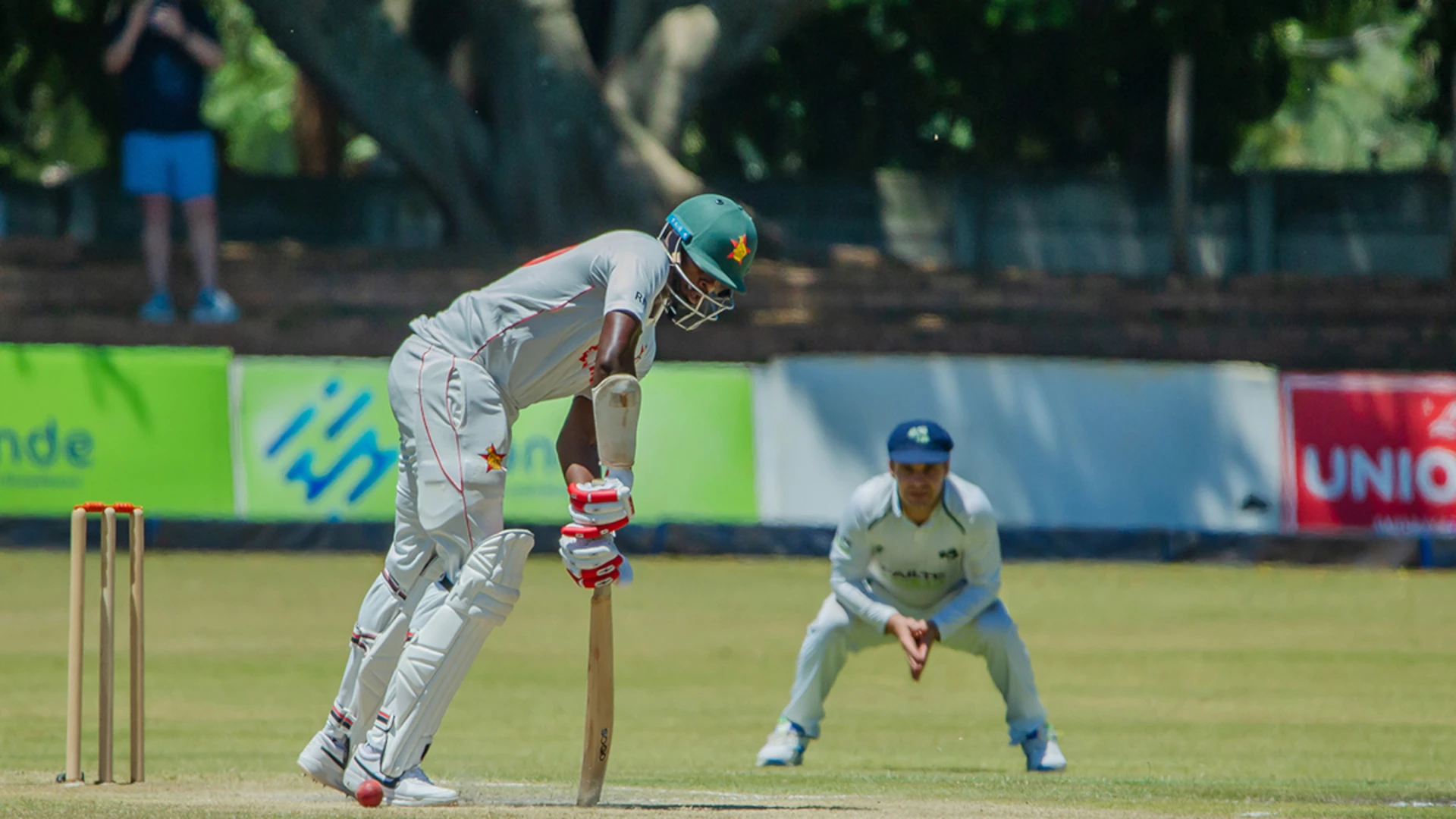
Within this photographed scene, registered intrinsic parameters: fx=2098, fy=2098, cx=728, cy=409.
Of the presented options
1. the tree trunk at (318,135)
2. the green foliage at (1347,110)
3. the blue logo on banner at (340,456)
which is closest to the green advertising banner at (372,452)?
the blue logo on banner at (340,456)

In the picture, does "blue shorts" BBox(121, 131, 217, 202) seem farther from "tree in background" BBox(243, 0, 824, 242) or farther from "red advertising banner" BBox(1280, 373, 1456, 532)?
"red advertising banner" BBox(1280, 373, 1456, 532)

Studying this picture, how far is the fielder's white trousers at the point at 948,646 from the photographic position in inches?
291

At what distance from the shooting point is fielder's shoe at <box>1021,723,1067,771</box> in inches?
283

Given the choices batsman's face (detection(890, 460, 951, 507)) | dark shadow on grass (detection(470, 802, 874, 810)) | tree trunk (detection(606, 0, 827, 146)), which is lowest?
dark shadow on grass (detection(470, 802, 874, 810))

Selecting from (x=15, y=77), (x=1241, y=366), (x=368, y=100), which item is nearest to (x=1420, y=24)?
(x=1241, y=366)

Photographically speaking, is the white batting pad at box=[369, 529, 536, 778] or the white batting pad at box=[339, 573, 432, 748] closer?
the white batting pad at box=[369, 529, 536, 778]

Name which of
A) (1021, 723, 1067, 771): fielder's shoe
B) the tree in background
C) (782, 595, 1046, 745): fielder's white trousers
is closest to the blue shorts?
the tree in background

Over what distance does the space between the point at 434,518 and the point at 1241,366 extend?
933 centimetres

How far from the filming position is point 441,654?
5.44 meters

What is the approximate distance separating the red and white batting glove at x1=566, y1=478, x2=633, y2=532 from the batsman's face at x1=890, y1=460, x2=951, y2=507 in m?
2.30

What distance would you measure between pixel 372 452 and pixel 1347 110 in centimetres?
2729

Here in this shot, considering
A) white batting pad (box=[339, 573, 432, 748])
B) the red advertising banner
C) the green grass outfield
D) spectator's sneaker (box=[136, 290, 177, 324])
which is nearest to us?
white batting pad (box=[339, 573, 432, 748])

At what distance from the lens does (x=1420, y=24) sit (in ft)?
65.9

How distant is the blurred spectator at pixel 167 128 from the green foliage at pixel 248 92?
10846 millimetres
